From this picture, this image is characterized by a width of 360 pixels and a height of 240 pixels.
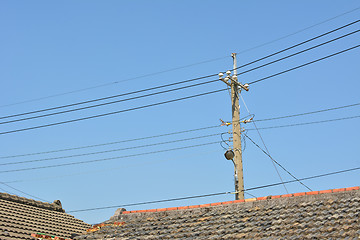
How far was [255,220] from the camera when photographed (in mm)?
10609

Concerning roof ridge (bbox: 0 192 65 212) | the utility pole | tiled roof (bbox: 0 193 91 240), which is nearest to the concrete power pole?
the utility pole

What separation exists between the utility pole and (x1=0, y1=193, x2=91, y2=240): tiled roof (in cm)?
614

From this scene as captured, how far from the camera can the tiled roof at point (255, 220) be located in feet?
30.6

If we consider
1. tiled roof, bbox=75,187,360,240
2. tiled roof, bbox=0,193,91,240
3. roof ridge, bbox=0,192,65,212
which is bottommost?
tiled roof, bbox=75,187,360,240

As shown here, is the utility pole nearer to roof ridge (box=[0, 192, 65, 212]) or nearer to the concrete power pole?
the concrete power pole

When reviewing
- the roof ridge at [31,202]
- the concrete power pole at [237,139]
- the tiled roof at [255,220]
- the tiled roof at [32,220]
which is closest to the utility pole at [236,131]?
the concrete power pole at [237,139]

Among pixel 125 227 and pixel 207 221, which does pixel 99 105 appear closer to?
pixel 125 227

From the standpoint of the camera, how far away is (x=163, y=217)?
1252cm

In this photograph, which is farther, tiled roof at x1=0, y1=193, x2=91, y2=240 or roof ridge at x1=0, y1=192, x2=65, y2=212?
roof ridge at x1=0, y1=192, x2=65, y2=212

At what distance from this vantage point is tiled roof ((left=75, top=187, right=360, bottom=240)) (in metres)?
9.34

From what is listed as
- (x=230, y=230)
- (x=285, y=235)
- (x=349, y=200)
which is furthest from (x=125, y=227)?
(x=349, y=200)

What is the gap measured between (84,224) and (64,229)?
2.20 metres

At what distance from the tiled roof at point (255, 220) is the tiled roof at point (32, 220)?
17.6 ft

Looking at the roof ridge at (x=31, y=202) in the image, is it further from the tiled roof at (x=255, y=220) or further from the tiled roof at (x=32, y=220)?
the tiled roof at (x=255, y=220)
